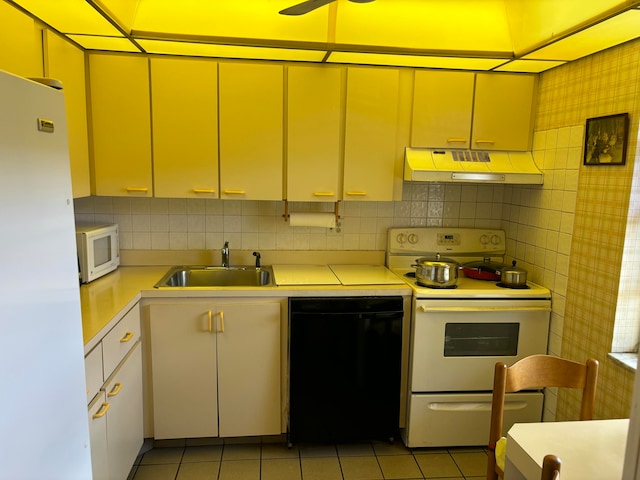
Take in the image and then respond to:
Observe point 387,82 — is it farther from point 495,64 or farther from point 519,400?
point 519,400

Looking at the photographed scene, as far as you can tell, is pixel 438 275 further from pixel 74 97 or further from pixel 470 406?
pixel 74 97

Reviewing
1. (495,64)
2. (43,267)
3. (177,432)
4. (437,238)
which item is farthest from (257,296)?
(495,64)

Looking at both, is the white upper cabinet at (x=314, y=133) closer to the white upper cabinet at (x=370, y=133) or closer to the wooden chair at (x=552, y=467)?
the white upper cabinet at (x=370, y=133)


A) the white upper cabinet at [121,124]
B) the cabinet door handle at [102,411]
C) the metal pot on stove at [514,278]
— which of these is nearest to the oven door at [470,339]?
the metal pot on stove at [514,278]

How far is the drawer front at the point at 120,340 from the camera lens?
5.98 ft

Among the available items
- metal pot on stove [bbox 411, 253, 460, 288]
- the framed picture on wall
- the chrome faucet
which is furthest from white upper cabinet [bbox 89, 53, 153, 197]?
the framed picture on wall

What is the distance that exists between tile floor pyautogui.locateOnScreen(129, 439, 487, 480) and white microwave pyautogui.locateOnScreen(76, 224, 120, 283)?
40.5 inches

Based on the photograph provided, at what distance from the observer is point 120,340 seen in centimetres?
199

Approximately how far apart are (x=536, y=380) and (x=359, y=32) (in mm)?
1778

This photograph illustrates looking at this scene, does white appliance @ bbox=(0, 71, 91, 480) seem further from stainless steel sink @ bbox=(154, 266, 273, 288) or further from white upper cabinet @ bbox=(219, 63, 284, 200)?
stainless steel sink @ bbox=(154, 266, 273, 288)

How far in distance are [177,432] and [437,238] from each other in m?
1.94

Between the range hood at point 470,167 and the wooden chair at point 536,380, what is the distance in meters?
1.15

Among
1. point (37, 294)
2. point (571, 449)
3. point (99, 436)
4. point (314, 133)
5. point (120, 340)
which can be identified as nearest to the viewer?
point (37, 294)

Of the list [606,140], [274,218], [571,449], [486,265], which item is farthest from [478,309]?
[274,218]
